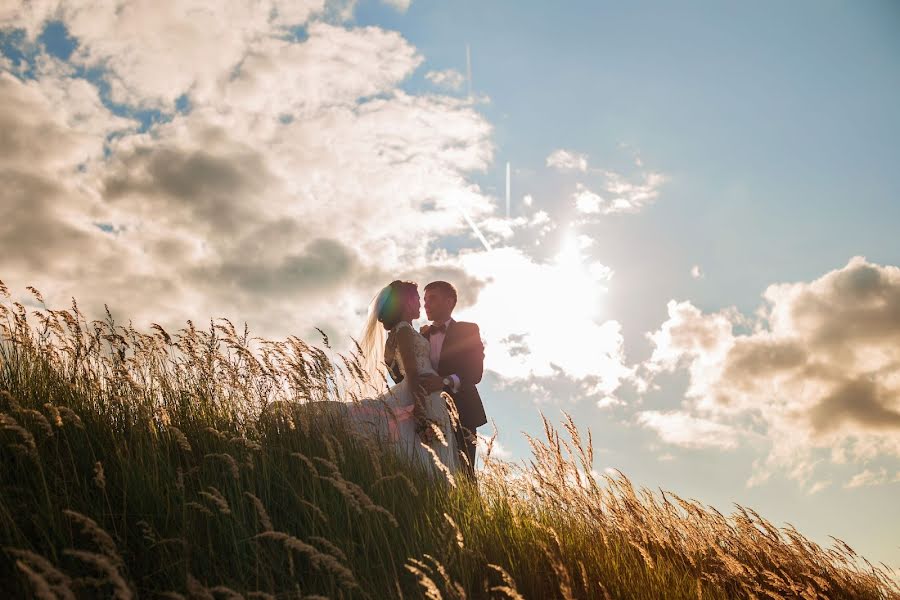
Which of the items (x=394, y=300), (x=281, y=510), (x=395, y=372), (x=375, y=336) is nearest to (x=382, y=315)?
(x=394, y=300)

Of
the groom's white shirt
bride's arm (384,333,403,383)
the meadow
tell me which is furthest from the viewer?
the groom's white shirt

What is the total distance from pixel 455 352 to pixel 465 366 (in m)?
0.20

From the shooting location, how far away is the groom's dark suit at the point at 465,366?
7.80 metres

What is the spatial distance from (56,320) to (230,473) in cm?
266

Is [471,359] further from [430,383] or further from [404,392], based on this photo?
[404,392]

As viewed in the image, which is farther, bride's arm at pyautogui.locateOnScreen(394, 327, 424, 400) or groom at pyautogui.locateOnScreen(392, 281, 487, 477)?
groom at pyautogui.locateOnScreen(392, 281, 487, 477)

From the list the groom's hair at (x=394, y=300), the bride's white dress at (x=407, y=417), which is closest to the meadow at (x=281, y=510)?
the bride's white dress at (x=407, y=417)

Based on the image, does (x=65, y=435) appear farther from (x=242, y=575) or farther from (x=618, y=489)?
(x=618, y=489)

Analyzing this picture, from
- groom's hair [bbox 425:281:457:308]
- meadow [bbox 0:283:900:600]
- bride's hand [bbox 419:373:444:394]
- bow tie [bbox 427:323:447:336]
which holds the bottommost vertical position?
meadow [bbox 0:283:900:600]

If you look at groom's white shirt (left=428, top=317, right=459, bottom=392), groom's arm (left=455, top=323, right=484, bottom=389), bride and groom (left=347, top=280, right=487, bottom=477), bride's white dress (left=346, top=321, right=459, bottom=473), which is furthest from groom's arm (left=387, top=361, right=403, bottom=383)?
groom's arm (left=455, top=323, right=484, bottom=389)

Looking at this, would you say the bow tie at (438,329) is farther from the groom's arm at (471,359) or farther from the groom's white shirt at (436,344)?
the groom's arm at (471,359)

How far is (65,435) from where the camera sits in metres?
4.82

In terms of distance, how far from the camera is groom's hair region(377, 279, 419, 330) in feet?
25.5

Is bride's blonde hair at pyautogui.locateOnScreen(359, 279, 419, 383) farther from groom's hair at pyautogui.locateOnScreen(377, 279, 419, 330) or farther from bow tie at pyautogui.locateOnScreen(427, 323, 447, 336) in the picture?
bow tie at pyautogui.locateOnScreen(427, 323, 447, 336)
